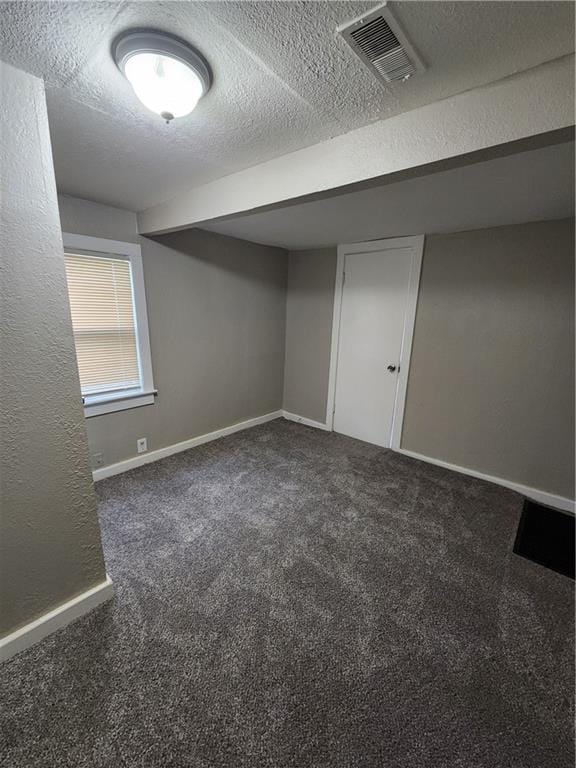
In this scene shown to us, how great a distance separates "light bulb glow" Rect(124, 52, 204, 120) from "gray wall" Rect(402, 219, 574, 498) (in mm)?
2417

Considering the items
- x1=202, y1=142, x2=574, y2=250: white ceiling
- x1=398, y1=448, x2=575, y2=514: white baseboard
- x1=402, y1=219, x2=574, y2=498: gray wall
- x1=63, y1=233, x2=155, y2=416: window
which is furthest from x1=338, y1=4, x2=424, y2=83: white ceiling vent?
x1=398, y1=448, x2=575, y2=514: white baseboard

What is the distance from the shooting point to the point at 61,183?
1.90m

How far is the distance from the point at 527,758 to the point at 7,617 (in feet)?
6.58

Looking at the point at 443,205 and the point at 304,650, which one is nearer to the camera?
the point at 304,650

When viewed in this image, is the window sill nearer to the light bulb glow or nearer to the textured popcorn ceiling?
the textured popcorn ceiling

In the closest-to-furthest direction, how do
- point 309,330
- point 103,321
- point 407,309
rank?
point 103,321
point 407,309
point 309,330

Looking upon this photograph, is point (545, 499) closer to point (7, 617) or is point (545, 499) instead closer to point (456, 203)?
point (456, 203)

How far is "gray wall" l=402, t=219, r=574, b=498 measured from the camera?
230 centimetres

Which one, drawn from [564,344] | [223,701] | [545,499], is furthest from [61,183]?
[545,499]

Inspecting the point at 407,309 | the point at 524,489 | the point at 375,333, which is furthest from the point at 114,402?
the point at 524,489

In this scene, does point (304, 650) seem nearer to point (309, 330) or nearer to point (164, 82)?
point (164, 82)

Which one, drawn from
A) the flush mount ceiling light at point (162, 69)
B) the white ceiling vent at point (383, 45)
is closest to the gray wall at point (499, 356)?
the white ceiling vent at point (383, 45)

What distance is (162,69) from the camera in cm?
92

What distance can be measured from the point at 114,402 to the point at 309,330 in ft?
7.44
